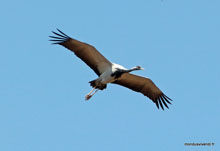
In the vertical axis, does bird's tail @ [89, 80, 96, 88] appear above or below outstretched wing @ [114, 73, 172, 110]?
below

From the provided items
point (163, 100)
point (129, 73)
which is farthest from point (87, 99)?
point (163, 100)

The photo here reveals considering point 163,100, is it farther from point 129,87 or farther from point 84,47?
point 84,47

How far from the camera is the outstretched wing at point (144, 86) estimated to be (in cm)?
1975

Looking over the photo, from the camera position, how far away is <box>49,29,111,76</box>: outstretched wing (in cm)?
1834

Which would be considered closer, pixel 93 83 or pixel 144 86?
pixel 93 83

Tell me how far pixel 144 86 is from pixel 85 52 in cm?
344

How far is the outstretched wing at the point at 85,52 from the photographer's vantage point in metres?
18.3

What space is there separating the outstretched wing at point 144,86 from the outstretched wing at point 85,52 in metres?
1.23

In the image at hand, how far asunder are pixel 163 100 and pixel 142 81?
1.55 meters

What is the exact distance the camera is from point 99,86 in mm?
18938

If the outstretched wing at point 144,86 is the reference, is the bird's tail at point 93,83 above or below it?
below

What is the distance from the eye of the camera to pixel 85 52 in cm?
1856

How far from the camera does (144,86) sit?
66.6 ft

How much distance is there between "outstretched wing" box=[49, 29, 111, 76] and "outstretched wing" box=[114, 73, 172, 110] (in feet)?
4.04
